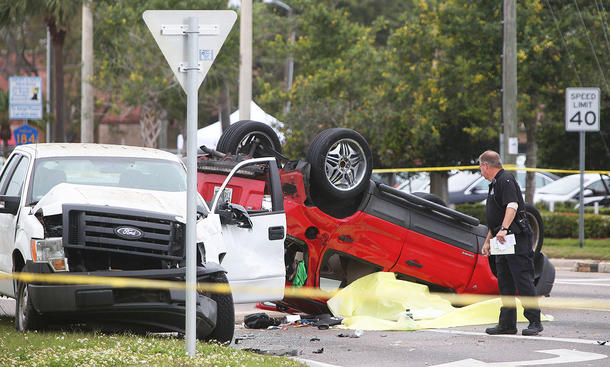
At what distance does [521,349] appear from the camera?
28.7 ft

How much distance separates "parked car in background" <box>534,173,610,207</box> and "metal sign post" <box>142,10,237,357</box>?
19.8 meters

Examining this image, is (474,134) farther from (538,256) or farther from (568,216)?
(538,256)

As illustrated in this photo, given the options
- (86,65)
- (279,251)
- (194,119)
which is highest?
(86,65)

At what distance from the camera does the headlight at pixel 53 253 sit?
7.97 metres

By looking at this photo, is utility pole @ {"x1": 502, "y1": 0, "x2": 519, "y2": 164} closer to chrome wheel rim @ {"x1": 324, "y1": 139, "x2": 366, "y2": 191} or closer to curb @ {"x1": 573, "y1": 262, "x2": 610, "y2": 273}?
curb @ {"x1": 573, "y1": 262, "x2": 610, "y2": 273}

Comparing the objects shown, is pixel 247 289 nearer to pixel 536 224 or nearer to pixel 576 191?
pixel 536 224

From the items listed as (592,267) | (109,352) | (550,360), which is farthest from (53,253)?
(592,267)

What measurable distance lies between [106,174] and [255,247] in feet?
4.99

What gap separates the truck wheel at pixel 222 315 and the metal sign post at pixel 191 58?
3.86 ft

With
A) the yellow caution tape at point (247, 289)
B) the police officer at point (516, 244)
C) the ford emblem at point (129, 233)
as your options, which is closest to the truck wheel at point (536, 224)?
the yellow caution tape at point (247, 289)

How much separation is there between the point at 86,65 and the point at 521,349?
2148 cm

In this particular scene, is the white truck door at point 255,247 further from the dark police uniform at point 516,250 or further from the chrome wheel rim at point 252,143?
the dark police uniform at point 516,250

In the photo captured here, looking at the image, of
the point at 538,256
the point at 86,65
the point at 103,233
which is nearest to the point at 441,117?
the point at 86,65

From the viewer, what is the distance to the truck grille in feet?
26.1
